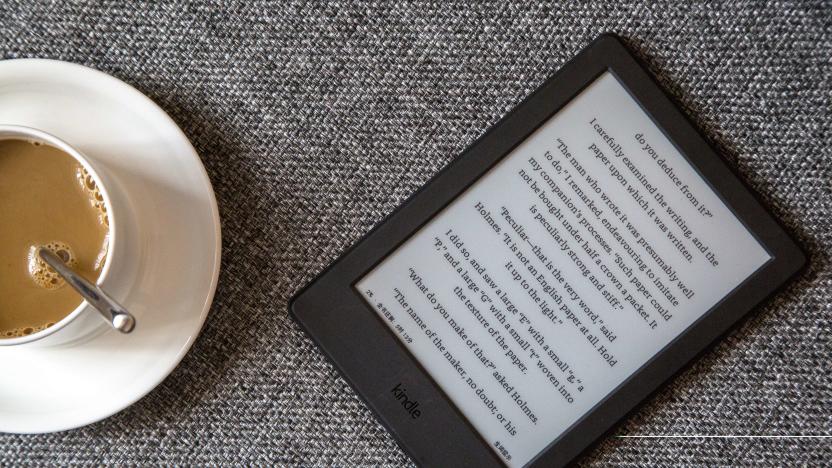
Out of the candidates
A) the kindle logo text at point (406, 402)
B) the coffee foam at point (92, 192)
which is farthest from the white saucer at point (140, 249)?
the kindle logo text at point (406, 402)

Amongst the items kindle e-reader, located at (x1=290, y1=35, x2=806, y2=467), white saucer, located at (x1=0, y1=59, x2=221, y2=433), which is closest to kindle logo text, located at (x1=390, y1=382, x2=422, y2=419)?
kindle e-reader, located at (x1=290, y1=35, x2=806, y2=467)

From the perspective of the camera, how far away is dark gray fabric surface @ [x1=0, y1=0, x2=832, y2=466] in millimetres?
470

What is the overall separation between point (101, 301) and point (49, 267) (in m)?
0.07

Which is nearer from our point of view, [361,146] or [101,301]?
[101,301]

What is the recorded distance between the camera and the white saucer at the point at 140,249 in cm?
43

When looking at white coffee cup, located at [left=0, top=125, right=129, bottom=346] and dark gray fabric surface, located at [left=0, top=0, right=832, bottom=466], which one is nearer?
white coffee cup, located at [left=0, top=125, right=129, bottom=346]

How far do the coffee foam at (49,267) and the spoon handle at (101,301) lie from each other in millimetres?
27

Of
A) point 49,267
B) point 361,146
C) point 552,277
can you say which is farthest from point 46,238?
point 552,277

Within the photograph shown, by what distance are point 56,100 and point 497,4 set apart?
0.29 m

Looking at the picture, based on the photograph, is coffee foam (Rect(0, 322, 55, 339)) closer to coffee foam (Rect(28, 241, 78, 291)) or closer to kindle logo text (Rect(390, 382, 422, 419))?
coffee foam (Rect(28, 241, 78, 291))

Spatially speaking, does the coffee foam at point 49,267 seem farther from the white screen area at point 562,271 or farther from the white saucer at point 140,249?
the white screen area at point 562,271

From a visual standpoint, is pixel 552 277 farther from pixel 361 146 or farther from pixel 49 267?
pixel 49 267

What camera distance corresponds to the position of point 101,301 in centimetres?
37

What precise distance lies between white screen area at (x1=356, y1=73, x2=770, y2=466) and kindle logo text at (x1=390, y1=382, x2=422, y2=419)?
2 cm
